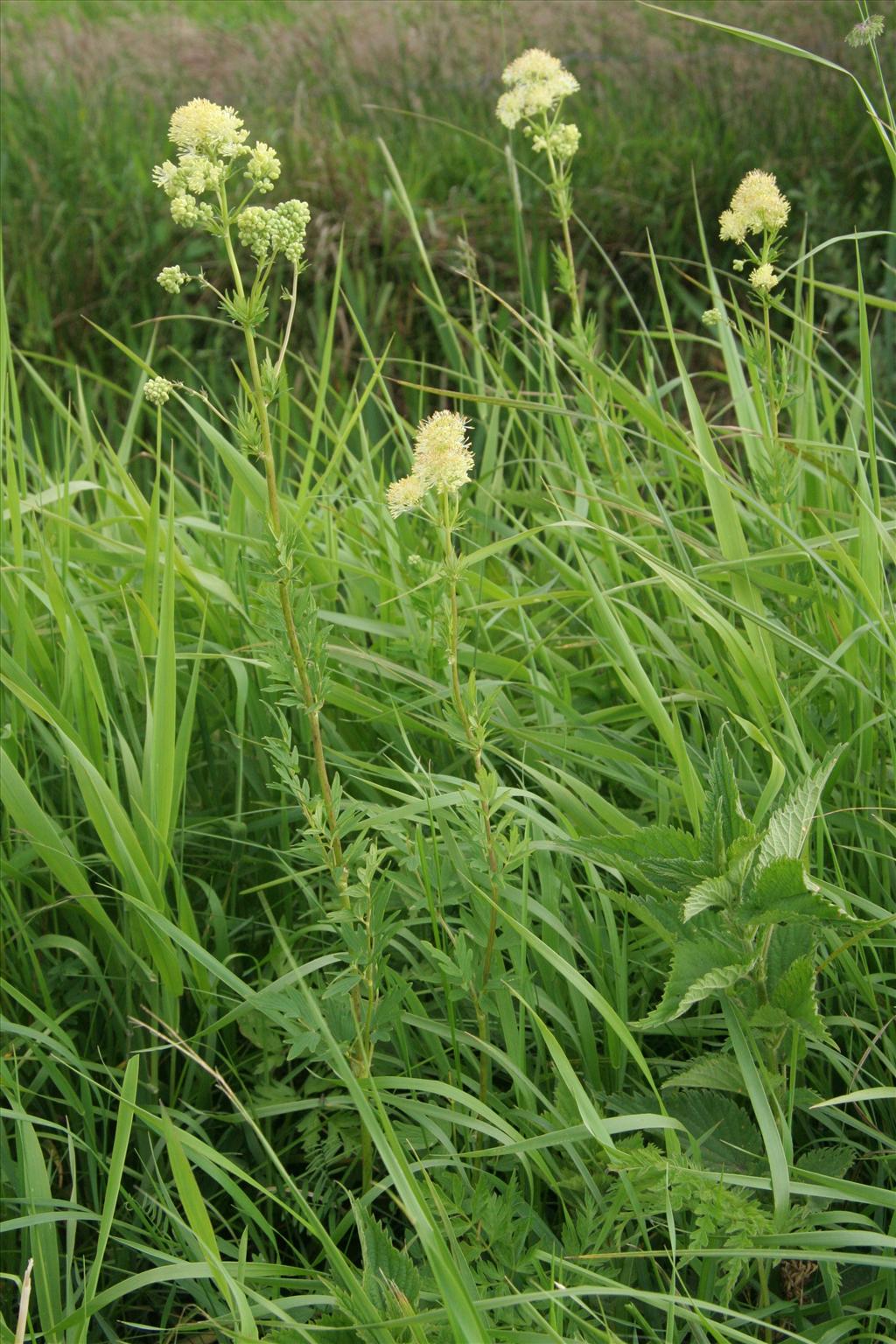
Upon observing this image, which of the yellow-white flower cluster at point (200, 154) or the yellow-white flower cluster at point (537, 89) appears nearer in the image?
the yellow-white flower cluster at point (200, 154)

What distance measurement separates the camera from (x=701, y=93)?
435 centimetres

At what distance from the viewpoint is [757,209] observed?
1381 mm

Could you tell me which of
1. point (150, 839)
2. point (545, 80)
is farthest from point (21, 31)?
point (150, 839)

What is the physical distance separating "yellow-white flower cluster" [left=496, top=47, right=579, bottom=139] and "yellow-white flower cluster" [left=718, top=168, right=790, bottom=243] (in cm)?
48

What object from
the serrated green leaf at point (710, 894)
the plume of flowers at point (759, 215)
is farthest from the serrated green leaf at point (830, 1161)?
the plume of flowers at point (759, 215)

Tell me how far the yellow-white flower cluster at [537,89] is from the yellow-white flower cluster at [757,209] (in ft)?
1.59

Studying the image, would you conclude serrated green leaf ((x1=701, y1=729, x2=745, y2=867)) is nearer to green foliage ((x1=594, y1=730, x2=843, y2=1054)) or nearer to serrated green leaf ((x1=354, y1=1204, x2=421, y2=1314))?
green foliage ((x1=594, y1=730, x2=843, y2=1054))

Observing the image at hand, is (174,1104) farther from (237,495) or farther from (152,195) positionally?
(152,195)

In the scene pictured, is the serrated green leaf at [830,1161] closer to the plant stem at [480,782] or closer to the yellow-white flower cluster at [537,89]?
the plant stem at [480,782]

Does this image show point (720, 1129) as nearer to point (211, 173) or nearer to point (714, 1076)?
point (714, 1076)

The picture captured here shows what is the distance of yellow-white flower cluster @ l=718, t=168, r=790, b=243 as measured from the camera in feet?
4.49

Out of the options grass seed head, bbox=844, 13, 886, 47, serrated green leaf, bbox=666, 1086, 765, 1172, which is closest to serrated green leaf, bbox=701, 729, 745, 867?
serrated green leaf, bbox=666, 1086, 765, 1172

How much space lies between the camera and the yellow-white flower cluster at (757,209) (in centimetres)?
137

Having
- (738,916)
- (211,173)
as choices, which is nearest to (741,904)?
(738,916)
